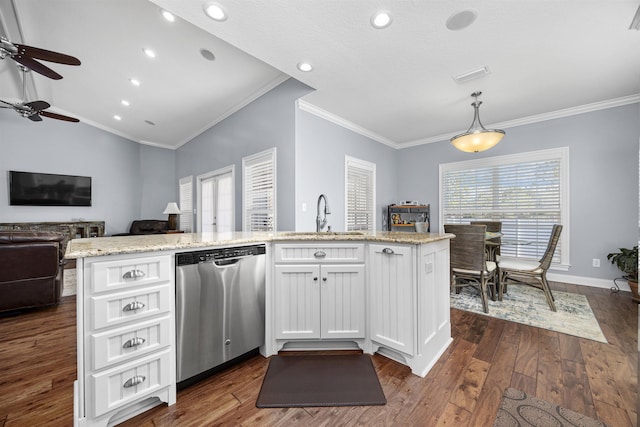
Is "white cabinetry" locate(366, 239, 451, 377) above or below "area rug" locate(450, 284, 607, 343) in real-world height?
above

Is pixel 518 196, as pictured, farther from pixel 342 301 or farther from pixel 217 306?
pixel 217 306

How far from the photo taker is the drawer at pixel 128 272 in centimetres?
121

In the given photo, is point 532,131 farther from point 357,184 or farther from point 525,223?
point 357,184

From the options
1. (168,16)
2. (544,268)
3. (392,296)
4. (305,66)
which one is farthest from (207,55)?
(544,268)

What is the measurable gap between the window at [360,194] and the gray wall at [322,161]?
131 mm

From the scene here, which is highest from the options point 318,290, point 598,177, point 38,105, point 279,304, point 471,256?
point 38,105

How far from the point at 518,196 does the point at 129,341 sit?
5329 millimetres

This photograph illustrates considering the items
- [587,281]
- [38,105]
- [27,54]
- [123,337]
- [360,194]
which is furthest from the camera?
[360,194]

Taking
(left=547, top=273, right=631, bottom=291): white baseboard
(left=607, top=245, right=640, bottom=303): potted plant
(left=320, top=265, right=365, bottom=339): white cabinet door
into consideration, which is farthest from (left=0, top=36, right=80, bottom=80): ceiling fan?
(left=547, top=273, right=631, bottom=291): white baseboard

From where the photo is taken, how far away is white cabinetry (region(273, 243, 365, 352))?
1.93m

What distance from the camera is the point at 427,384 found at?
5.32ft

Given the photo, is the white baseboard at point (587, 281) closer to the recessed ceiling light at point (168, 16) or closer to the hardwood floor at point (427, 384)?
the hardwood floor at point (427, 384)

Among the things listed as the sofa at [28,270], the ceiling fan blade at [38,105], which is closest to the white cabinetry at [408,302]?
the sofa at [28,270]

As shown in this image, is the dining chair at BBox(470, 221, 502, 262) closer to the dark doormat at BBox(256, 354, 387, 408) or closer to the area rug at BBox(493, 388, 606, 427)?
the area rug at BBox(493, 388, 606, 427)
